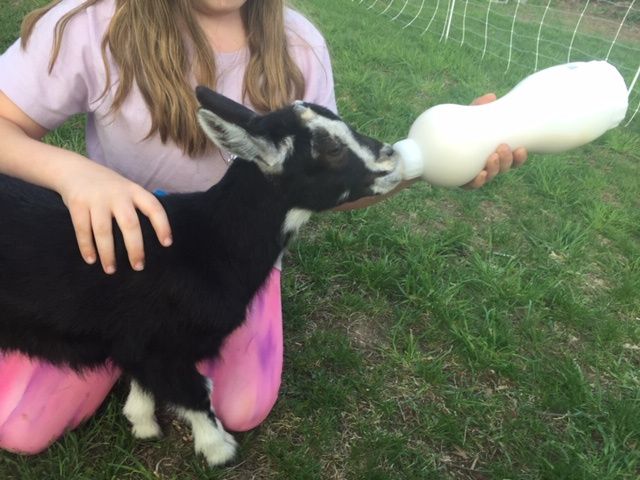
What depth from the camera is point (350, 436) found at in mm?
2316

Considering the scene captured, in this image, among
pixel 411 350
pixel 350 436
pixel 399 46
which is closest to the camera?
pixel 350 436

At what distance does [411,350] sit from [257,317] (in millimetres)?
725

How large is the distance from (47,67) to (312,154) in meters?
0.94

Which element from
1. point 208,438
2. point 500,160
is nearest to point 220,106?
point 500,160

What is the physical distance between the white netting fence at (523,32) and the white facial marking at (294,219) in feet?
14.9

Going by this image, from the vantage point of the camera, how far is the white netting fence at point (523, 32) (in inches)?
259

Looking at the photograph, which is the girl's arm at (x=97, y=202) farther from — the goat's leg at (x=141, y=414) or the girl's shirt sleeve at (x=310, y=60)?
the girl's shirt sleeve at (x=310, y=60)

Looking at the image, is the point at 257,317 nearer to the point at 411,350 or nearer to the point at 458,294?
the point at 411,350

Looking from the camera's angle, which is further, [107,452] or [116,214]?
[107,452]

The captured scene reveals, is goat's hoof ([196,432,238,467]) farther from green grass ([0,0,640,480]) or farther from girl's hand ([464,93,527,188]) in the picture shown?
girl's hand ([464,93,527,188])

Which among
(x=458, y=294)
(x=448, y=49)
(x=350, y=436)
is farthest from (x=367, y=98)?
(x=350, y=436)

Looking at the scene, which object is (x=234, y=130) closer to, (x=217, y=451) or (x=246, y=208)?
(x=246, y=208)

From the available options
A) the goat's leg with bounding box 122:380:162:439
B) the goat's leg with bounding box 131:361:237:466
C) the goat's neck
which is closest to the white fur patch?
the goat's leg with bounding box 131:361:237:466

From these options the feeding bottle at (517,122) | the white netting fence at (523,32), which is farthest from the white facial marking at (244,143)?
the white netting fence at (523,32)
